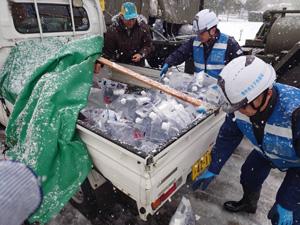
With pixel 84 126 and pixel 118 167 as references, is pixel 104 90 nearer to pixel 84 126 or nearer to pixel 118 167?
pixel 84 126

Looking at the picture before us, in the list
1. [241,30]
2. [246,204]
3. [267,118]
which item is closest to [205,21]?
[267,118]

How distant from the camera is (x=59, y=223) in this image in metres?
2.53

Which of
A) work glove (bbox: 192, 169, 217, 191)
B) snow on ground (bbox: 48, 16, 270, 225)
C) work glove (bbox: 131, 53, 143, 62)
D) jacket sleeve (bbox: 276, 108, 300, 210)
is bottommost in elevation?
snow on ground (bbox: 48, 16, 270, 225)

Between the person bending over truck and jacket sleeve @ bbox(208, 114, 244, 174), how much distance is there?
204 cm

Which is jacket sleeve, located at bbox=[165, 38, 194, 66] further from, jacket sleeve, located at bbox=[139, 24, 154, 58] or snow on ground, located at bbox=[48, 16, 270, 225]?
snow on ground, located at bbox=[48, 16, 270, 225]

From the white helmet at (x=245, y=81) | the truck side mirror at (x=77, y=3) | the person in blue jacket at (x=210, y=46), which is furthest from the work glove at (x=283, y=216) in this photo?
the truck side mirror at (x=77, y=3)

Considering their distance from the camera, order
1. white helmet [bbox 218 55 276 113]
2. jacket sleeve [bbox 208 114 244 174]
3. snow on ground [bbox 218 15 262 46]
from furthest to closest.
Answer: snow on ground [bbox 218 15 262 46] → jacket sleeve [bbox 208 114 244 174] → white helmet [bbox 218 55 276 113]

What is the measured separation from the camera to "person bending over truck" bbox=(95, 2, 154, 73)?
3990 millimetres

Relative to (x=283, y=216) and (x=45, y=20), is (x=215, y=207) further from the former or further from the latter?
(x=45, y=20)

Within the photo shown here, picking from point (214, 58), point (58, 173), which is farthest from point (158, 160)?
point (214, 58)

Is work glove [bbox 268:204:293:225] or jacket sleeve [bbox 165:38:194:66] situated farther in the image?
jacket sleeve [bbox 165:38:194:66]

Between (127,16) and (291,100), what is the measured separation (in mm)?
2601

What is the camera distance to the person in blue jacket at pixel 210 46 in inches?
128

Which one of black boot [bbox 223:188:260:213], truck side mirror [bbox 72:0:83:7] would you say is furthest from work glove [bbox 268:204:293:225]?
truck side mirror [bbox 72:0:83:7]
